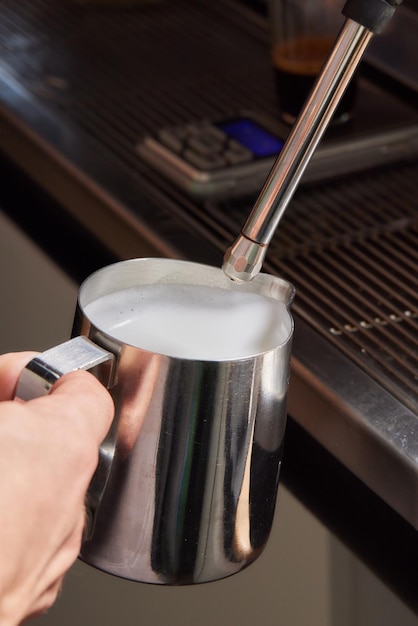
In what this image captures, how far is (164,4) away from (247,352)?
829 mm

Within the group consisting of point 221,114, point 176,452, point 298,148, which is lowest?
point 221,114

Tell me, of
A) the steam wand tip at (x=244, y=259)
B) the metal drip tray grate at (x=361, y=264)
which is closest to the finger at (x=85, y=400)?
the steam wand tip at (x=244, y=259)

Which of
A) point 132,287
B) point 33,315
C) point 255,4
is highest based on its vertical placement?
point 132,287

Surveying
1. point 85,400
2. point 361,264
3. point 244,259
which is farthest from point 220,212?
point 85,400

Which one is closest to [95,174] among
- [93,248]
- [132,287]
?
[93,248]

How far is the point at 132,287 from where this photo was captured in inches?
21.0

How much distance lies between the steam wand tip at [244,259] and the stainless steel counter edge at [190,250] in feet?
0.40

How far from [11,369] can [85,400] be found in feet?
0.14

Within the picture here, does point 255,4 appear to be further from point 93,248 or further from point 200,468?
point 200,468

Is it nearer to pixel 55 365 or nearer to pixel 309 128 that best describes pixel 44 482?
pixel 55 365

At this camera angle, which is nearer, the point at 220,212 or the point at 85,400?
the point at 85,400

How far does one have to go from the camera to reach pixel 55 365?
437 millimetres

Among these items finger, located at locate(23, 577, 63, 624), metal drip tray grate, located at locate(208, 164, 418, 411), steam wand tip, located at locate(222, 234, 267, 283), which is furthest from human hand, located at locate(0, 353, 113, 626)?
metal drip tray grate, located at locate(208, 164, 418, 411)

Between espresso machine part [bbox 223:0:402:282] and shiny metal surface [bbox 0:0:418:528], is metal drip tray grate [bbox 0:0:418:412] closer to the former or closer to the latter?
shiny metal surface [bbox 0:0:418:528]
